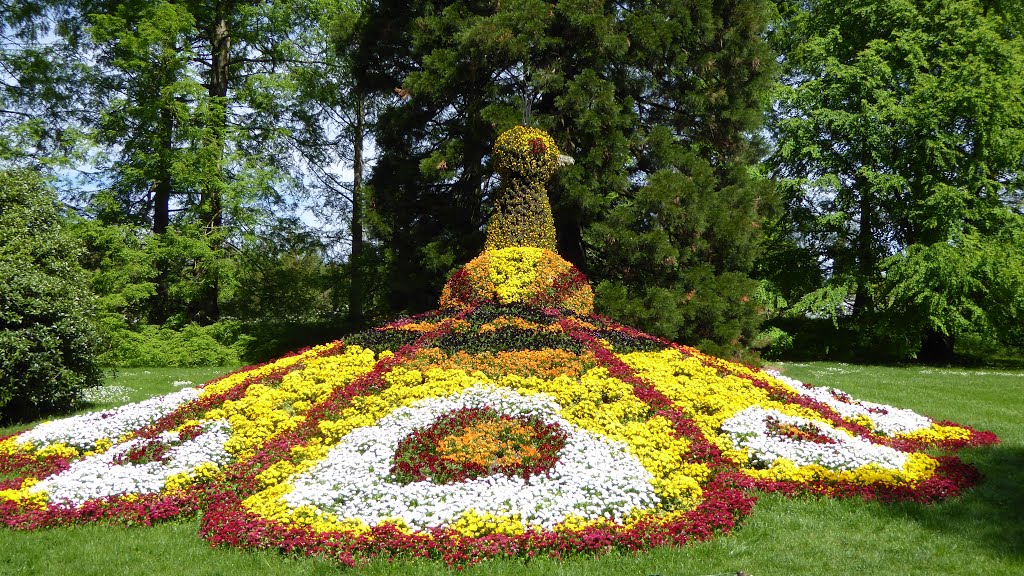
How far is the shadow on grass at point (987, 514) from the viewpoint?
517cm

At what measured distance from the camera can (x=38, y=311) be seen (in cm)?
916

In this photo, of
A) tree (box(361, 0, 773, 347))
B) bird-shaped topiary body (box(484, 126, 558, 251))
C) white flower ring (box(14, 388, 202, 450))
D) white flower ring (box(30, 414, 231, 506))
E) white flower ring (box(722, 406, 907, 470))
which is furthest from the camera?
tree (box(361, 0, 773, 347))

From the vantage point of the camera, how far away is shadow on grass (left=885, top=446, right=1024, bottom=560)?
5.17 metres

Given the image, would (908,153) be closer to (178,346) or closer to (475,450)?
(475,450)

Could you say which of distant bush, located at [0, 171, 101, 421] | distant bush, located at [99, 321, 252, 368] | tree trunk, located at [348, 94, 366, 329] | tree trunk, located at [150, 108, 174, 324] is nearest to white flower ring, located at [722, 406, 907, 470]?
distant bush, located at [0, 171, 101, 421]

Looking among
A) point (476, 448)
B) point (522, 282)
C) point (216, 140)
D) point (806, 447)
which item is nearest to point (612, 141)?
point (522, 282)

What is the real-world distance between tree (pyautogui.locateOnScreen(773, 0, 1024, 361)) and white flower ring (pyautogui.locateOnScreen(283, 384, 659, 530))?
15509 millimetres

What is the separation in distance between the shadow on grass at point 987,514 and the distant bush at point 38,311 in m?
9.96

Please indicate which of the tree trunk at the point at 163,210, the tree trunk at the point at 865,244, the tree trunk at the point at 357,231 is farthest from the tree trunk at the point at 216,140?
the tree trunk at the point at 865,244

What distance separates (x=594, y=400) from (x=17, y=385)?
7551 millimetres

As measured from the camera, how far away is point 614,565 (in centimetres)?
464

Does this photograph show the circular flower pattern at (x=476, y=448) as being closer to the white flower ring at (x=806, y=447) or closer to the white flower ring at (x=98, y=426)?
the white flower ring at (x=806, y=447)

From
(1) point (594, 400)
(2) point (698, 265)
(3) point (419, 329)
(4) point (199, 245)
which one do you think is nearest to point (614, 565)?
(1) point (594, 400)

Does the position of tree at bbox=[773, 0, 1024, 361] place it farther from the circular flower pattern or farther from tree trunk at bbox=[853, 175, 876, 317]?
the circular flower pattern
